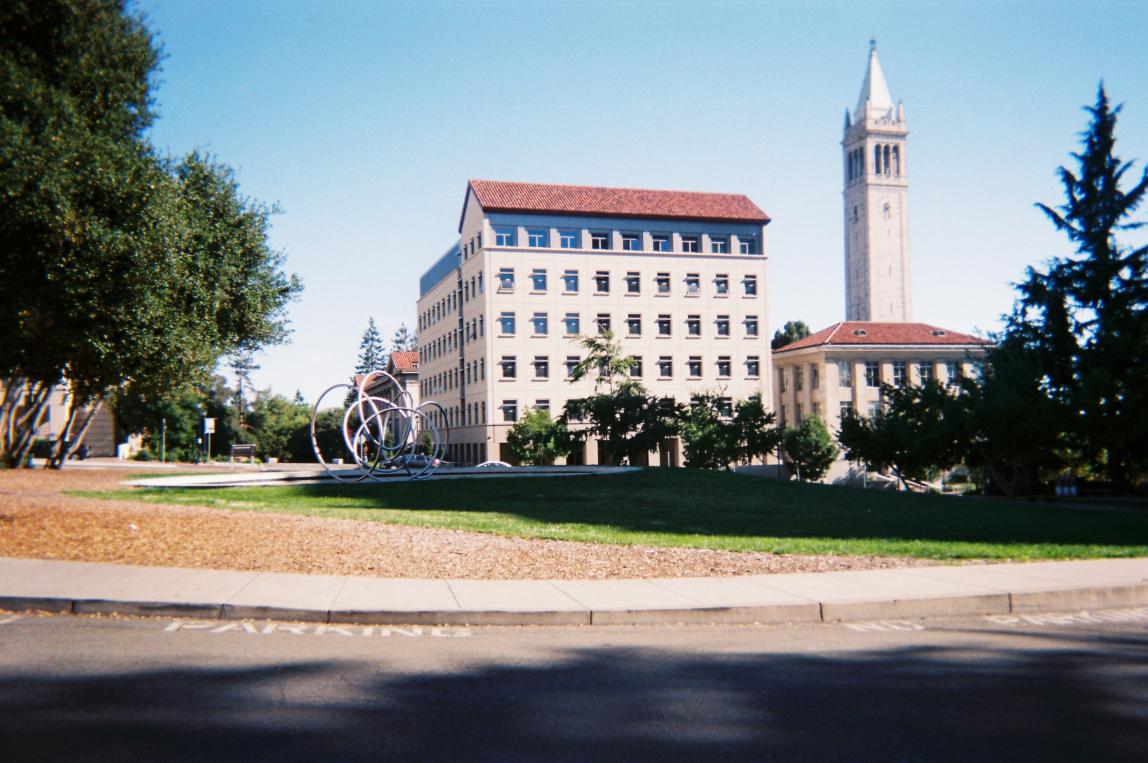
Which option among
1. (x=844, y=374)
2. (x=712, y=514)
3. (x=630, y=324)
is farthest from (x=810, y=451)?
(x=712, y=514)

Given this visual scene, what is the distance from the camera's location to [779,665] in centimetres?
721

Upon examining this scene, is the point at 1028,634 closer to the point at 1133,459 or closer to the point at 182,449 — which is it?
the point at 1133,459

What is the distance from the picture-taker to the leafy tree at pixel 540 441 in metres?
63.9

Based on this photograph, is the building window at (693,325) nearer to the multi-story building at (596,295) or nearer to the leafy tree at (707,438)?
the multi-story building at (596,295)

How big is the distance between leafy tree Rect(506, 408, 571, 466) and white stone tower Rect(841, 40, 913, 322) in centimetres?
8043

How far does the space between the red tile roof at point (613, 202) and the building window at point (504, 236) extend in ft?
5.44

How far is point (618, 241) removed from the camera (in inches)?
3194

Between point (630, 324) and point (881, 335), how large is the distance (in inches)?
1185

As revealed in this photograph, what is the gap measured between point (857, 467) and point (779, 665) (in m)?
82.7

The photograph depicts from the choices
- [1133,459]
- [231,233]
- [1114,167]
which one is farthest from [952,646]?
[1114,167]

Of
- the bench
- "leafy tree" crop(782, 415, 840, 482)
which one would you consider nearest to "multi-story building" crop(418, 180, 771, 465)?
"leafy tree" crop(782, 415, 840, 482)

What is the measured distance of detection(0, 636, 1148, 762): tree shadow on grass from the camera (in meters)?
5.03


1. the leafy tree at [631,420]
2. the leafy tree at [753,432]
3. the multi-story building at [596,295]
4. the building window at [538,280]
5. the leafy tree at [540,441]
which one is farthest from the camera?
the building window at [538,280]

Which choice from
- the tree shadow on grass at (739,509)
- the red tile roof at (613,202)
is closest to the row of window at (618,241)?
the red tile roof at (613,202)
